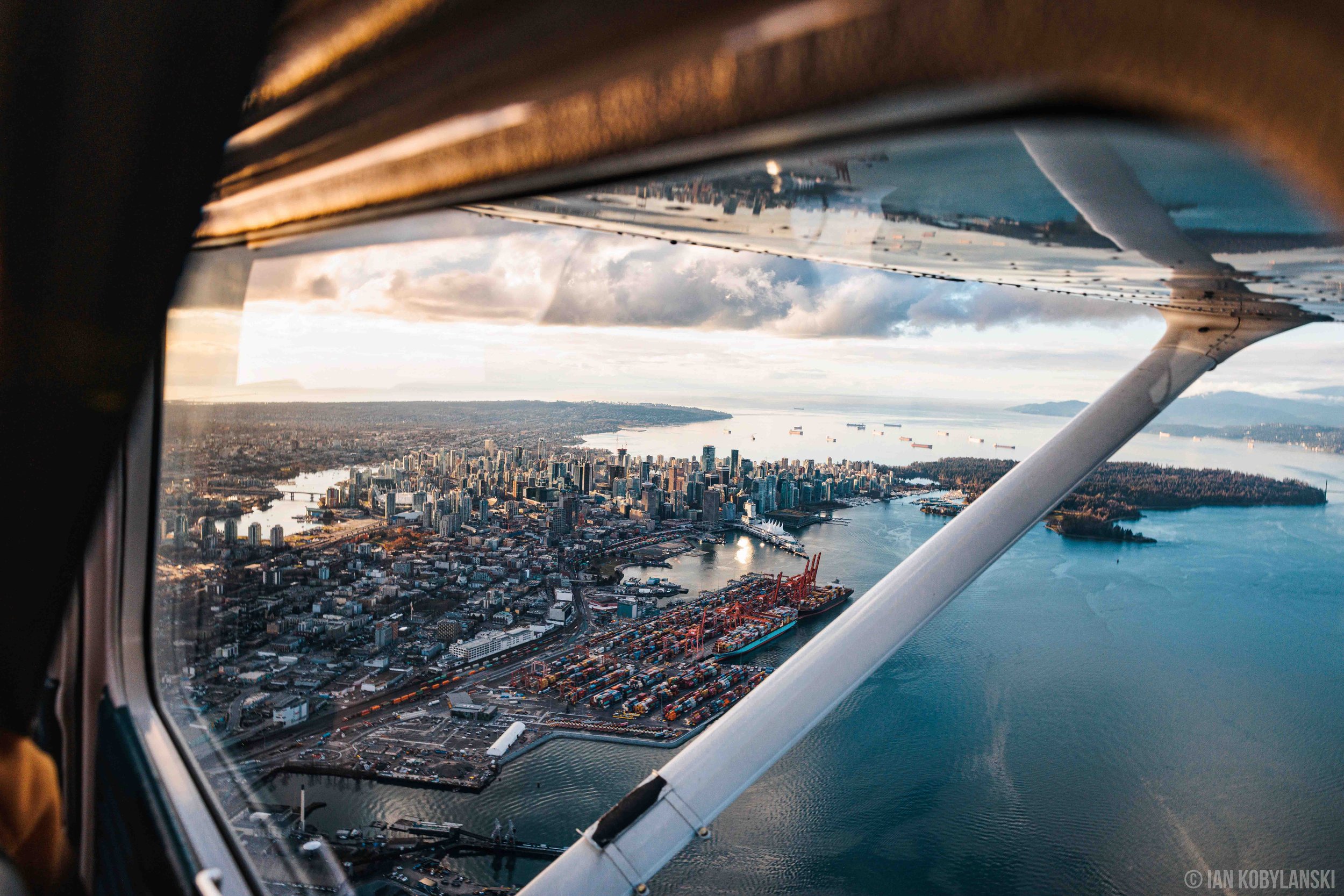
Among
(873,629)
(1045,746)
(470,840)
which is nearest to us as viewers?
(873,629)

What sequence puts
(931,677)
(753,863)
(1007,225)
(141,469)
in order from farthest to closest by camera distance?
(931,677) → (753,863) → (141,469) → (1007,225)

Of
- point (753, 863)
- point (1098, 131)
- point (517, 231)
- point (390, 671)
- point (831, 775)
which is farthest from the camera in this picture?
point (831, 775)

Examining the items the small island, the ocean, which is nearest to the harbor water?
the ocean

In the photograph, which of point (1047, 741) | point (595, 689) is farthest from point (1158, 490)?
point (595, 689)

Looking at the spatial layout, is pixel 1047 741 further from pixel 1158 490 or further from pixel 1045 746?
pixel 1158 490

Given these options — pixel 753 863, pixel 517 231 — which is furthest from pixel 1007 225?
pixel 753 863

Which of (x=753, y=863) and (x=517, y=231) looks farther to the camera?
(x=753, y=863)

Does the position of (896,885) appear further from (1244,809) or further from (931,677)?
(1244,809)
